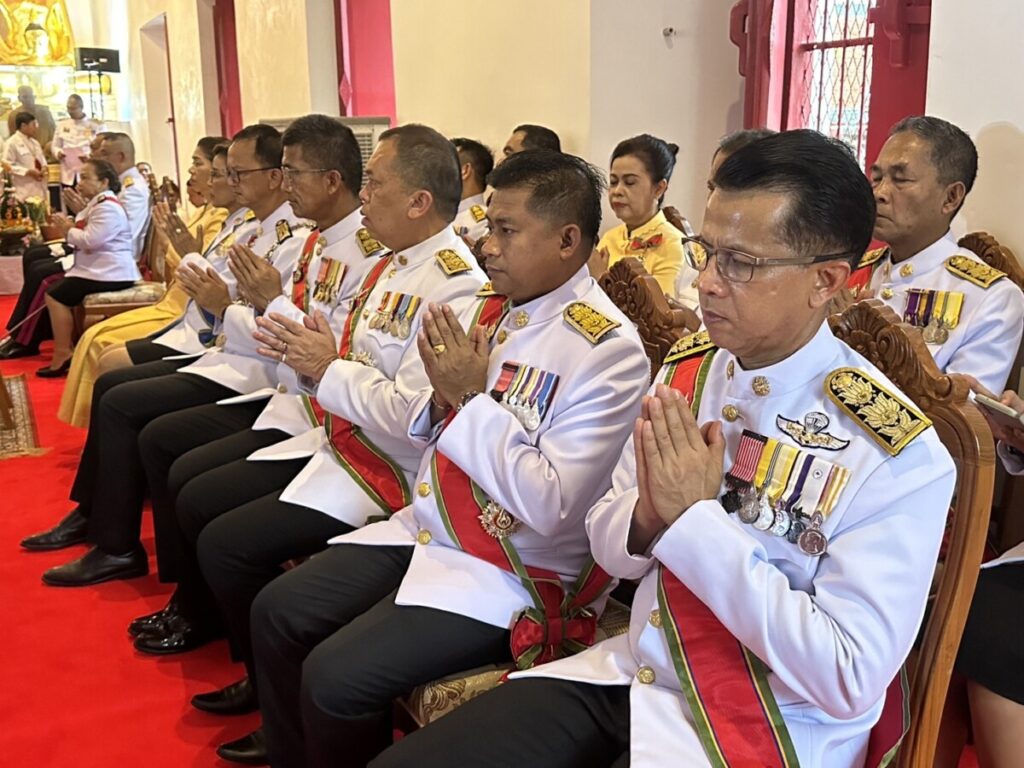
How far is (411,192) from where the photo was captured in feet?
8.03

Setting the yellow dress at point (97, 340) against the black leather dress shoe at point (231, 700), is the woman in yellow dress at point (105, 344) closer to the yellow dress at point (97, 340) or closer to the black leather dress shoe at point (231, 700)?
the yellow dress at point (97, 340)

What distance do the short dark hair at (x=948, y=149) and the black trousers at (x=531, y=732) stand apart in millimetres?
1448

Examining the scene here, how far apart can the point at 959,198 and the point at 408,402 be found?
4.29 ft

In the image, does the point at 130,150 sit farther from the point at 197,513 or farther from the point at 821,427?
the point at 821,427

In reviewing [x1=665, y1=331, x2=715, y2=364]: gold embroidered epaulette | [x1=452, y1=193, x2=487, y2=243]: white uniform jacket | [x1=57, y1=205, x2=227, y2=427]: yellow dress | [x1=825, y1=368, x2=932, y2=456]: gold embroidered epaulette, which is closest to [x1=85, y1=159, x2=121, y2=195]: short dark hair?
[x1=57, y1=205, x2=227, y2=427]: yellow dress

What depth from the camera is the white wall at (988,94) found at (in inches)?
90.0

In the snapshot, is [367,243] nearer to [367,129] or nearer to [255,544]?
[255,544]

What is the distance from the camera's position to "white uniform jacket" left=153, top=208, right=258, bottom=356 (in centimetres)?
371

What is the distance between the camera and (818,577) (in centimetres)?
128

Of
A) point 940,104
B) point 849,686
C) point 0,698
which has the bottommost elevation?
point 0,698

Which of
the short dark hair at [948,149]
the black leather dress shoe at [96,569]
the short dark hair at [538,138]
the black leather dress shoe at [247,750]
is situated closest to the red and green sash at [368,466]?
the black leather dress shoe at [247,750]

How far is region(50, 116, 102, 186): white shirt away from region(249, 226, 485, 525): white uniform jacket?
10571mm

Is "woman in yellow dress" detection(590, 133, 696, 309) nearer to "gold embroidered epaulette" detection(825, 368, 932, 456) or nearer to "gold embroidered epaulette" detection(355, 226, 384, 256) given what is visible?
"gold embroidered epaulette" detection(355, 226, 384, 256)

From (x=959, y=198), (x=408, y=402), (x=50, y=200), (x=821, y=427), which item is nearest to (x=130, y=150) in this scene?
(x=408, y=402)
